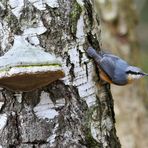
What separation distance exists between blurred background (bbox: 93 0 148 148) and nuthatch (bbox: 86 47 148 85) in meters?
2.71

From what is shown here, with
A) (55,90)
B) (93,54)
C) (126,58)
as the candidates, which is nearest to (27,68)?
(55,90)

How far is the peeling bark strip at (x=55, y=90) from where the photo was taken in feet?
6.07

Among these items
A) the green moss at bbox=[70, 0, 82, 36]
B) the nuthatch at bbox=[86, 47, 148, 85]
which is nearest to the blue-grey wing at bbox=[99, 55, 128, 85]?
the nuthatch at bbox=[86, 47, 148, 85]

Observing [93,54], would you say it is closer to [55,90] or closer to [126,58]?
[55,90]

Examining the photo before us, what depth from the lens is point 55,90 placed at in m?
1.88

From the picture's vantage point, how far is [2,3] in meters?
1.88

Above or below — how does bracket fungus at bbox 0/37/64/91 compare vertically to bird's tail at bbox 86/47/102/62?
below

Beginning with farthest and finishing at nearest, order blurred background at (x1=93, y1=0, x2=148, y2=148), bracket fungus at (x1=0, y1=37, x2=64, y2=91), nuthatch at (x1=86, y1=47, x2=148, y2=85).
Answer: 1. blurred background at (x1=93, y1=0, x2=148, y2=148)
2. nuthatch at (x1=86, y1=47, x2=148, y2=85)
3. bracket fungus at (x1=0, y1=37, x2=64, y2=91)

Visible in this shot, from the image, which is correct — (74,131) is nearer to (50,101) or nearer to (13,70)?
(50,101)

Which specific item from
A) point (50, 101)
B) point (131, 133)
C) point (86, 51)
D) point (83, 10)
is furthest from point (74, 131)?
point (131, 133)

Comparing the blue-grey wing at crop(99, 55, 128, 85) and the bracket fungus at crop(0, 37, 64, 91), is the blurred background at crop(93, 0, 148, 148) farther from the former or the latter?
the bracket fungus at crop(0, 37, 64, 91)

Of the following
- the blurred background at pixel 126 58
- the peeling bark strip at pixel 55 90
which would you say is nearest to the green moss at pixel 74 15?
the peeling bark strip at pixel 55 90

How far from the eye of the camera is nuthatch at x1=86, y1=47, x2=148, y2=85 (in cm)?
196

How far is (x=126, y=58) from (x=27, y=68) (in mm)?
3364
